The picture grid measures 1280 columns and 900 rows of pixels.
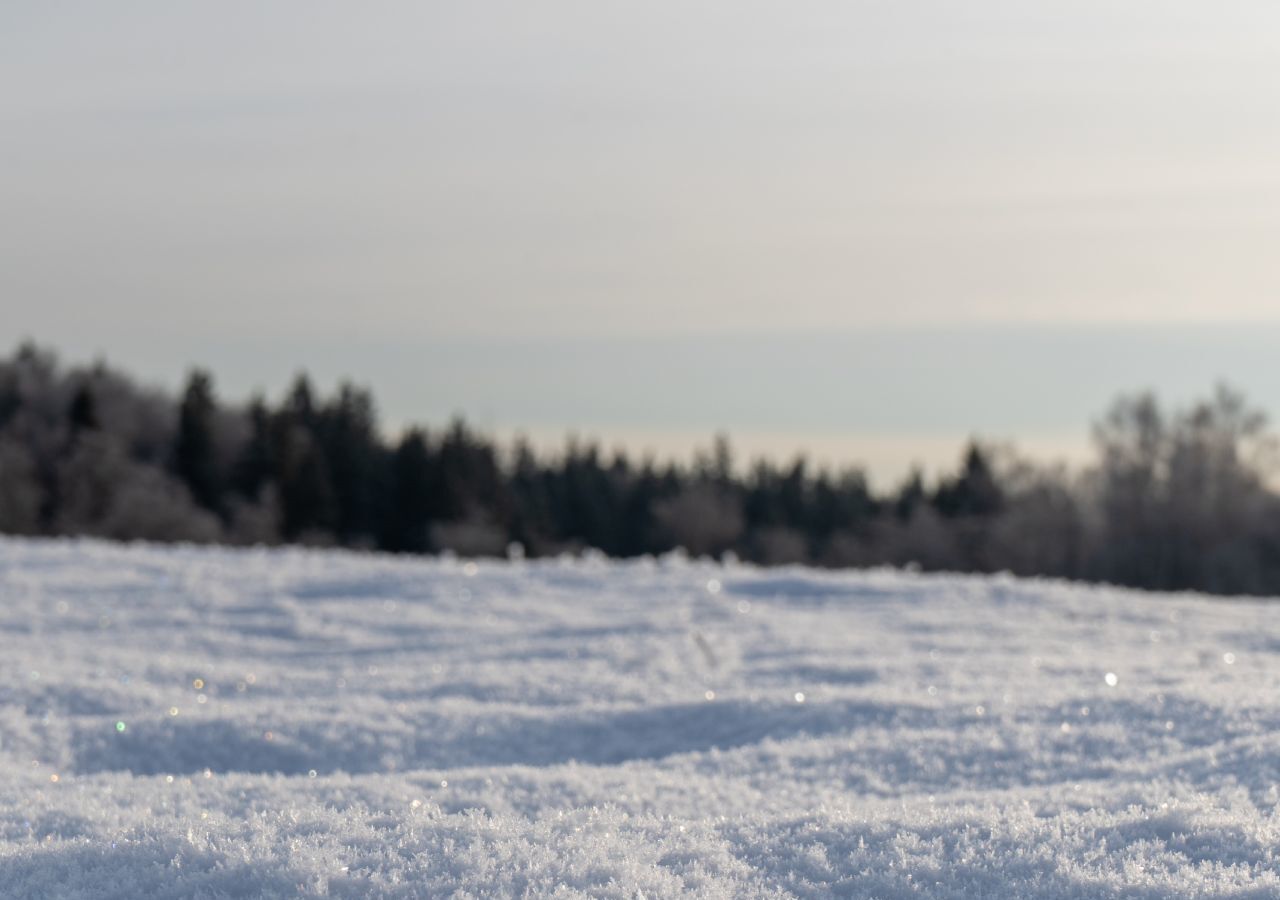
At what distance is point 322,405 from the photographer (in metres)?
59.1

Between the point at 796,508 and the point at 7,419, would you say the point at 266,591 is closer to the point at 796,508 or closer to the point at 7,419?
the point at 7,419

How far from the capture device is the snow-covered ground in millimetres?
3928

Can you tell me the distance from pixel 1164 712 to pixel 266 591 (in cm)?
839

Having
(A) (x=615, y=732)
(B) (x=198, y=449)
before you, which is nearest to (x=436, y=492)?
(B) (x=198, y=449)

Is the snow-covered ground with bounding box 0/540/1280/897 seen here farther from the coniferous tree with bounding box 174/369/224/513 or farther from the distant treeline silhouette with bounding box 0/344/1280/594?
the coniferous tree with bounding box 174/369/224/513

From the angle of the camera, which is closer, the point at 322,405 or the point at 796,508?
the point at 322,405

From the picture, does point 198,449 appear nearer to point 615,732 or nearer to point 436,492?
point 436,492

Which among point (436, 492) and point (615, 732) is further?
point (436, 492)

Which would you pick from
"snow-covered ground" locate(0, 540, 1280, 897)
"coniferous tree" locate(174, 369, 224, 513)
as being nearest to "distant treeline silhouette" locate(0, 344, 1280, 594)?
"coniferous tree" locate(174, 369, 224, 513)

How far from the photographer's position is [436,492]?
5462cm

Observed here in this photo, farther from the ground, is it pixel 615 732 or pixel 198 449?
pixel 198 449

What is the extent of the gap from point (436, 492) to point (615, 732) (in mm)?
48108

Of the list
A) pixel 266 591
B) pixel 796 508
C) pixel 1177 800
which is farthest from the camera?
pixel 796 508

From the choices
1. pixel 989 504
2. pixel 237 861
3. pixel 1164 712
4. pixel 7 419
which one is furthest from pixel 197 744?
pixel 989 504
